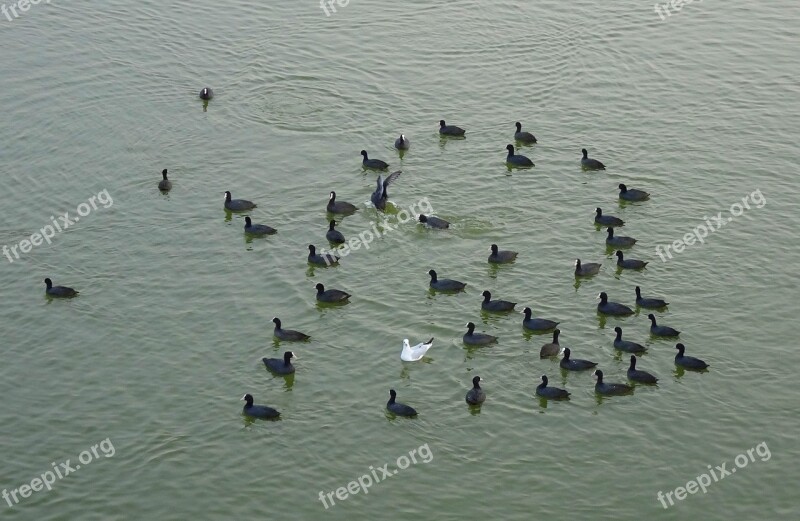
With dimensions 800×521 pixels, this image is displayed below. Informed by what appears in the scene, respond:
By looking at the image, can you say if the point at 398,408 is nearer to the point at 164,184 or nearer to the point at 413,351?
the point at 413,351

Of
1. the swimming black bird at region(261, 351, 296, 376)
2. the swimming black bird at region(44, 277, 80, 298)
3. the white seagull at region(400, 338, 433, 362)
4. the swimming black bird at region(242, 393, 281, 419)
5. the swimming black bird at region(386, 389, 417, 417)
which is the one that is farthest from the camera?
the swimming black bird at region(44, 277, 80, 298)

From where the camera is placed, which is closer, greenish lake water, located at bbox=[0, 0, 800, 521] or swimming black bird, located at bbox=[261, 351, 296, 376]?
greenish lake water, located at bbox=[0, 0, 800, 521]

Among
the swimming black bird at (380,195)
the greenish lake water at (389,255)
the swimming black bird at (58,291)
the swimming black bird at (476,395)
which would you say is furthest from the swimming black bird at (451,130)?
the swimming black bird at (476,395)

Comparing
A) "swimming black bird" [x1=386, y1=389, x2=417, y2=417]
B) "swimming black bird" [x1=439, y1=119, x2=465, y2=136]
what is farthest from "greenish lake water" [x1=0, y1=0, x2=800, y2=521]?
"swimming black bird" [x1=439, y1=119, x2=465, y2=136]

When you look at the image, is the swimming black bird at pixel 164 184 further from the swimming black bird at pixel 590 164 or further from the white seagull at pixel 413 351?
the swimming black bird at pixel 590 164

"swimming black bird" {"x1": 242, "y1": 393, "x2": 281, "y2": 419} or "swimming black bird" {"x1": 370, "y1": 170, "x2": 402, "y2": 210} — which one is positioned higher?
"swimming black bird" {"x1": 370, "y1": 170, "x2": 402, "y2": 210}

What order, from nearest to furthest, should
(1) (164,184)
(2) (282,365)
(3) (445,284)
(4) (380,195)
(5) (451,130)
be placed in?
(2) (282,365) < (3) (445,284) < (4) (380,195) < (1) (164,184) < (5) (451,130)

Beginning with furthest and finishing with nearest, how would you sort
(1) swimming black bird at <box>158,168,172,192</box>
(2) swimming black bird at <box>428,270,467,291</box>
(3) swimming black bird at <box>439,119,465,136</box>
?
1. (3) swimming black bird at <box>439,119,465,136</box>
2. (1) swimming black bird at <box>158,168,172,192</box>
3. (2) swimming black bird at <box>428,270,467,291</box>

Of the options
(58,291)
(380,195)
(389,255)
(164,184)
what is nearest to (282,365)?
(389,255)

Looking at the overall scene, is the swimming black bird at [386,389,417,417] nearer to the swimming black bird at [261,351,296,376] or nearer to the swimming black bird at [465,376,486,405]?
the swimming black bird at [465,376,486,405]
